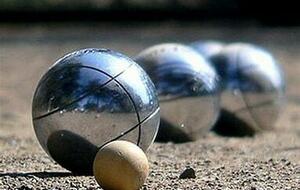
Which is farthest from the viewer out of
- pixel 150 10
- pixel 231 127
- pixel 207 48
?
pixel 150 10

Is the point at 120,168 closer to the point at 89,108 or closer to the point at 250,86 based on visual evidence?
the point at 89,108

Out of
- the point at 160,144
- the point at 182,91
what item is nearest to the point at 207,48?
the point at 182,91

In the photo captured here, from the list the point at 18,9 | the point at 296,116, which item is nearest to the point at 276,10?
the point at 18,9

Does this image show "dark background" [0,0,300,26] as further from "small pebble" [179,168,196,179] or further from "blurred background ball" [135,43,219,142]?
"small pebble" [179,168,196,179]

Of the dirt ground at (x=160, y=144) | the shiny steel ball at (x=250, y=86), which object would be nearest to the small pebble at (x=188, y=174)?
the dirt ground at (x=160, y=144)

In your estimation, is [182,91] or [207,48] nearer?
[182,91]

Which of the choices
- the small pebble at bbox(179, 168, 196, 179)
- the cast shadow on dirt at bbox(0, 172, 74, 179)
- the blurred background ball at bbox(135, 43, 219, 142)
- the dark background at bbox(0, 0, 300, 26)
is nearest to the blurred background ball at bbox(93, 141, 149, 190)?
the small pebble at bbox(179, 168, 196, 179)
